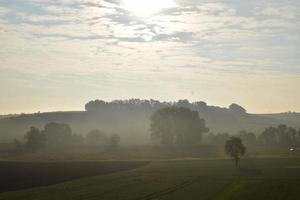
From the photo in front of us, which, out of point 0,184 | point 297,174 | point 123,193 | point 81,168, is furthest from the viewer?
point 81,168

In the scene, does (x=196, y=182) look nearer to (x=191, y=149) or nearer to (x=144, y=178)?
(x=144, y=178)

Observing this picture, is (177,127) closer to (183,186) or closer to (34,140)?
(34,140)

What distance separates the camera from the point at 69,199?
194 feet

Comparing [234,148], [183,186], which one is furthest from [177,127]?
[183,186]

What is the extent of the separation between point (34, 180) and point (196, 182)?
26.7m

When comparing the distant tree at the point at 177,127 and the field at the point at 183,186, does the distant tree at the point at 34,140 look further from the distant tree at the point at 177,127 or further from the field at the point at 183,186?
the field at the point at 183,186

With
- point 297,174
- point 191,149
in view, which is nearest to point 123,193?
point 297,174

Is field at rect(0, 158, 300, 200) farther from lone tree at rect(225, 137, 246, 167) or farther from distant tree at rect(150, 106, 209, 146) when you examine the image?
distant tree at rect(150, 106, 209, 146)

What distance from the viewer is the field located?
63031mm

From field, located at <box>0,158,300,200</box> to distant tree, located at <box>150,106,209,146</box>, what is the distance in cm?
7727

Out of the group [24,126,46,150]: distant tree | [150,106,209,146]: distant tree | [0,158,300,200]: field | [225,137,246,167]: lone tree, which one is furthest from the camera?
[24,126,46,150]: distant tree

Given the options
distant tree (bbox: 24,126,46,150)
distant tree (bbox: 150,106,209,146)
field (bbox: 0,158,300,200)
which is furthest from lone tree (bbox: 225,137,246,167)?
distant tree (bbox: 24,126,46,150)

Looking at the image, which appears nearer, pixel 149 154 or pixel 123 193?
pixel 123 193

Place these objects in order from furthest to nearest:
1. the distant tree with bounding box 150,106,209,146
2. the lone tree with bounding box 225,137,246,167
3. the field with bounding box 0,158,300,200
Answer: the distant tree with bounding box 150,106,209,146
the lone tree with bounding box 225,137,246,167
the field with bounding box 0,158,300,200
